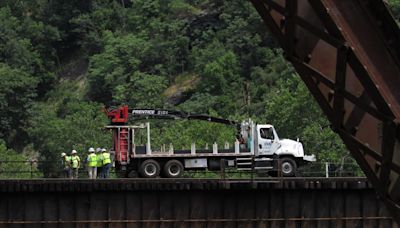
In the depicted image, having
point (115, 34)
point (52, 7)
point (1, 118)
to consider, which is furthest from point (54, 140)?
point (52, 7)

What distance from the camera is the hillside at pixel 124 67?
4769 inches

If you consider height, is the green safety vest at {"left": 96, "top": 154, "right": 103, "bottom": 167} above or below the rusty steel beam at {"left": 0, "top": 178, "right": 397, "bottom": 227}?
above

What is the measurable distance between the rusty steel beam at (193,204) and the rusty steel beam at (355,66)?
27.3m

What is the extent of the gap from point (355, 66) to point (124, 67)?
14386 centimetres

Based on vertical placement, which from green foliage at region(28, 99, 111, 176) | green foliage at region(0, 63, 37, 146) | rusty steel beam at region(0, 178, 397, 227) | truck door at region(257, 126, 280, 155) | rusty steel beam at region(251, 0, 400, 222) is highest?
green foliage at region(0, 63, 37, 146)

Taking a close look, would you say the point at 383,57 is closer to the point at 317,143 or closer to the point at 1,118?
the point at 317,143

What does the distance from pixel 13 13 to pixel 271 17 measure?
178 metres

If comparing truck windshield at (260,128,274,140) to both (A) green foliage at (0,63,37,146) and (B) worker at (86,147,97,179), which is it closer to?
(B) worker at (86,147,97,179)

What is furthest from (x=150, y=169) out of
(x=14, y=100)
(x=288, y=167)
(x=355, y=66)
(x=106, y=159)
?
(x=14, y=100)

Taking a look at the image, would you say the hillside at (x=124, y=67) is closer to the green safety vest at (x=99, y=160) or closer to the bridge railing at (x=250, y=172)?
the bridge railing at (x=250, y=172)

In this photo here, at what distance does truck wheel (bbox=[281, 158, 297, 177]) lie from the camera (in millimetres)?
47188

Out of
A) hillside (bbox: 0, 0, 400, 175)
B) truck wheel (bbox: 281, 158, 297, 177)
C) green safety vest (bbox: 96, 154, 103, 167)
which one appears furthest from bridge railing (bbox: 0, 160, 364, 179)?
hillside (bbox: 0, 0, 400, 175)

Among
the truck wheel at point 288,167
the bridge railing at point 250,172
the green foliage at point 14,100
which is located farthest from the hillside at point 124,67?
the truck wheel at point 288,167

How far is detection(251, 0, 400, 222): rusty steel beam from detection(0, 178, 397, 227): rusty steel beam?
27340 mm
